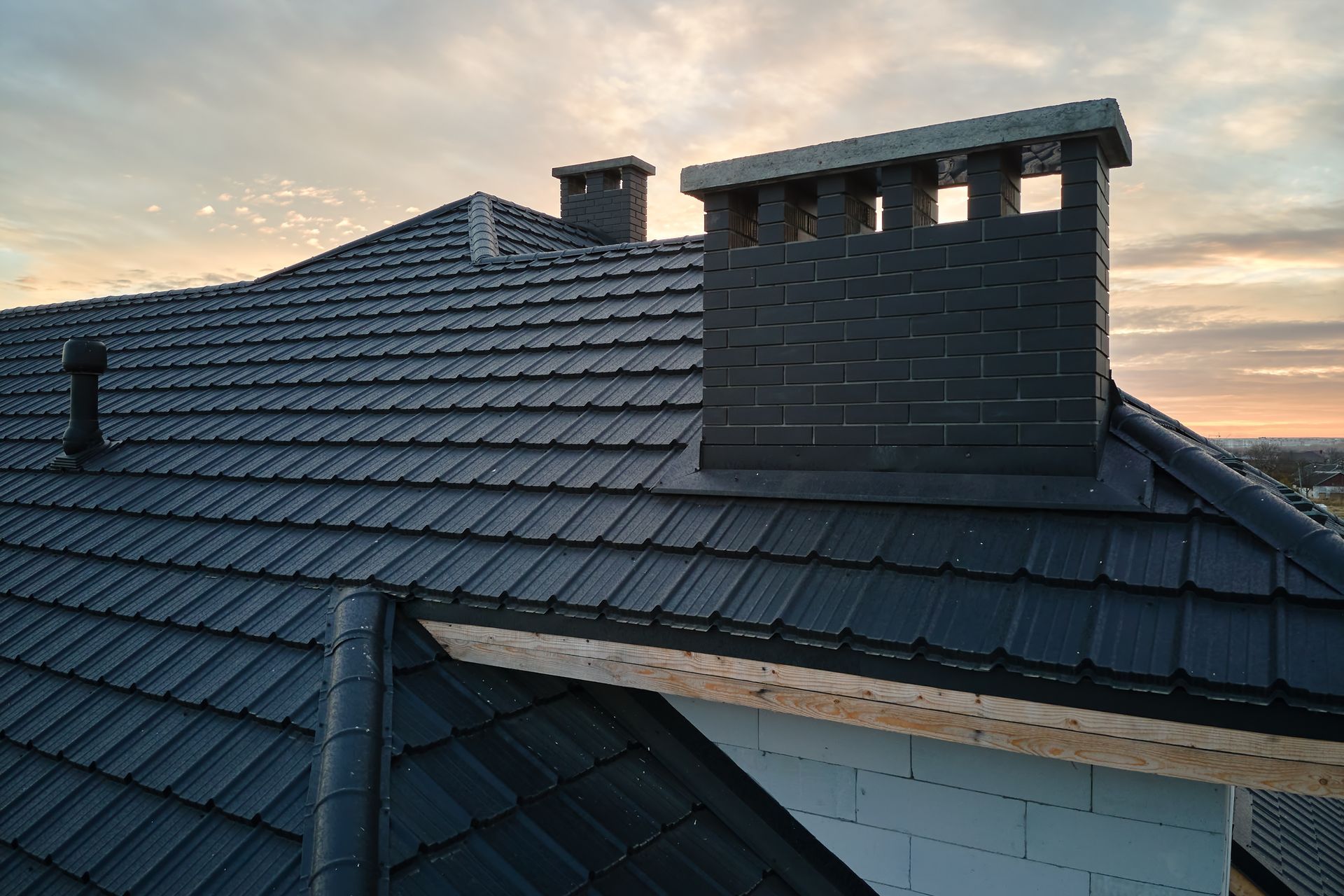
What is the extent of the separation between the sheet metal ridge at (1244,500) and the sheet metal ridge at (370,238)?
797 centimetres

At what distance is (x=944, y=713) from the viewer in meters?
2.88

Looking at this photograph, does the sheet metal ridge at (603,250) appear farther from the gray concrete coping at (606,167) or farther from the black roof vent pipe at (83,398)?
the gray concrete coping at (606,167)

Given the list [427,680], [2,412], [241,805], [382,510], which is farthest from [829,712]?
[2,412]

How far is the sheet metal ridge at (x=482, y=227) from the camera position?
819 centimetres

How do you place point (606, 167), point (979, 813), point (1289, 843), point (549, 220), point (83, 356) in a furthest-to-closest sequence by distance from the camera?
point (606, 167) < point (549, 220) < point (83, 356) < point (1289, 843) < point (979, 813)

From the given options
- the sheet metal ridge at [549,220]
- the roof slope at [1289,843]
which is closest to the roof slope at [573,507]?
the sheet metal ridge at [549,220]

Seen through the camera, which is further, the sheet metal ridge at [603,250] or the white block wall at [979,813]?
the sheet metal ridge at [603,250]

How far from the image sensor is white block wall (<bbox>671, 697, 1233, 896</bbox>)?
2.80 metres

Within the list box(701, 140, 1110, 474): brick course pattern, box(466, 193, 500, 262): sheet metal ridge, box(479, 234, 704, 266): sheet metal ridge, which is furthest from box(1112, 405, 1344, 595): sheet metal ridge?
box(466, 193, 500, 262): sheet metal ridge

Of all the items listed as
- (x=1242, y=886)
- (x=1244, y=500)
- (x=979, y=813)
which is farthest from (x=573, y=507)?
(x=1242, y=886)

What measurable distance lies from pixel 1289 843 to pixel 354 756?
257 inches

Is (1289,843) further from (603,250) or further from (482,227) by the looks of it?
(482,227)

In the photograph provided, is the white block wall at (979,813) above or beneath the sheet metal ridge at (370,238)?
beneath

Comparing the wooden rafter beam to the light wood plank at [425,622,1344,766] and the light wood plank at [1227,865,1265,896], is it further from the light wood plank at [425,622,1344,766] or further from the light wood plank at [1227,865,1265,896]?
the light wood plank at [1227,865,1265,896]
